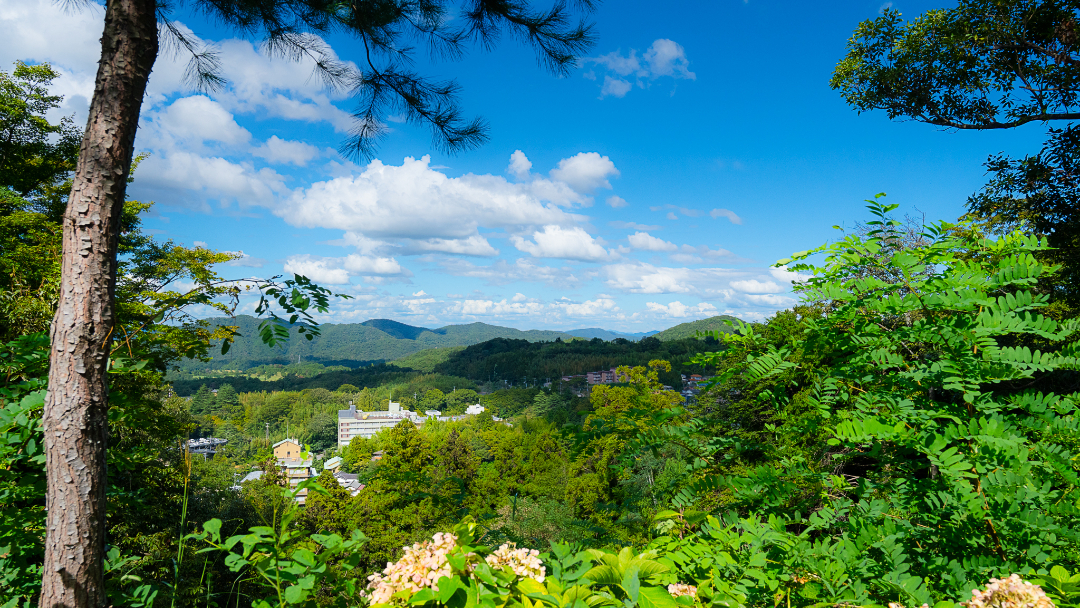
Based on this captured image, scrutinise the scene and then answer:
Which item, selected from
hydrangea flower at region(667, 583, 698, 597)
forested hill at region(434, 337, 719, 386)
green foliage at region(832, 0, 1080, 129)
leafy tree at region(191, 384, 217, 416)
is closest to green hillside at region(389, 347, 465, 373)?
forested hill at region(434, 337, 719, 386)

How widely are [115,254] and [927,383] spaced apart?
292cm

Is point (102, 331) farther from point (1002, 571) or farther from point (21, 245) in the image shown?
point (21, 245)

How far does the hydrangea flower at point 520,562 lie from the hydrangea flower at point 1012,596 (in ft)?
3.09

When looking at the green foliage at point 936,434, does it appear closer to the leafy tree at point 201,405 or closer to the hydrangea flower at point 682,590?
the hydrangea flower at point 682,590

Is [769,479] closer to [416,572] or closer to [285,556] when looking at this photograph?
[416,572]

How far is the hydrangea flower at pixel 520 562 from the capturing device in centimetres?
106

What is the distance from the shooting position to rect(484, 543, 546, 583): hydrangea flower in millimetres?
1060

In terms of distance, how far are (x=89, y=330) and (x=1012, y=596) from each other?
2566 mm

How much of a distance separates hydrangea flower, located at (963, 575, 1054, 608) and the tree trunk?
242 centimetres

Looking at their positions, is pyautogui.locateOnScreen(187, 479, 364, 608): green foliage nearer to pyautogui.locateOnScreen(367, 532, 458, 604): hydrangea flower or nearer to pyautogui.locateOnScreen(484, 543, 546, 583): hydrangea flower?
pyautogui.locateOnScreen(367, 532, 458, 604): hydrangea flower

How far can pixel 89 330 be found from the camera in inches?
56.6

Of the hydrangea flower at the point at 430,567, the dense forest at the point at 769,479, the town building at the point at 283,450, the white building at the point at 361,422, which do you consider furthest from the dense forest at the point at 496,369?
the hydrangea flower at the point at 430,567

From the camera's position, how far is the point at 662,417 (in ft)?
6.98

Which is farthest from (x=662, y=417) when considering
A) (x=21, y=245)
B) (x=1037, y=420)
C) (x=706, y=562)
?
(x=21, y=245)
